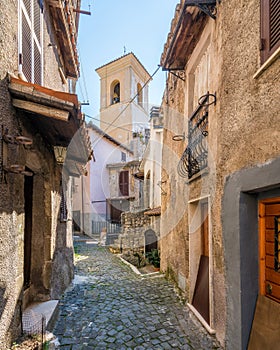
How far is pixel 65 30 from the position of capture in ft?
18.3

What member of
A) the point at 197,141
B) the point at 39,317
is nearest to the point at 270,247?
the point at 197,141

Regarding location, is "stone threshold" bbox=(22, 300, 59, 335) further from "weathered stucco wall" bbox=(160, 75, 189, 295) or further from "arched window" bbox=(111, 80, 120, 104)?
"arched window" bbox=(111, 80, 120, 104)

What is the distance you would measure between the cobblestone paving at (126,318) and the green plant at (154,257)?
2837mm

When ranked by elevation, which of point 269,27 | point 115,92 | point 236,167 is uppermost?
point 115,92

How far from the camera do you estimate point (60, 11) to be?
5.06m

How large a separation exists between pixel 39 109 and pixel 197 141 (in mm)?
2992

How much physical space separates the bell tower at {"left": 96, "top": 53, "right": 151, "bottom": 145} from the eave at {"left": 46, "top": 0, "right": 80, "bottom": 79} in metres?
15.9

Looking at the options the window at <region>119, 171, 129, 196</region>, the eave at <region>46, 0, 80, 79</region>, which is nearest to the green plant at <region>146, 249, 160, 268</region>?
the eave at <region>46, 0, 80, 79</region>

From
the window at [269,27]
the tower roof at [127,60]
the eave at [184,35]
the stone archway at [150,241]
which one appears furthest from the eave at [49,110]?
the tower roof at [127,60]

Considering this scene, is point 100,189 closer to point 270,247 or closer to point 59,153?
point 59,153

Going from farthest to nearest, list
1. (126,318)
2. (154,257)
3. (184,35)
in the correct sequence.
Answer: (154,257) < (184,35) < (126,318)

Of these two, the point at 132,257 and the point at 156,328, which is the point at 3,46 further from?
the point at 132,257

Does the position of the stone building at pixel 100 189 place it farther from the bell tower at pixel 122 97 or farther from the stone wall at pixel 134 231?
the stone wall at pixel 134 231

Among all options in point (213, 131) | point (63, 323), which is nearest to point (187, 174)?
point (213, 131)
